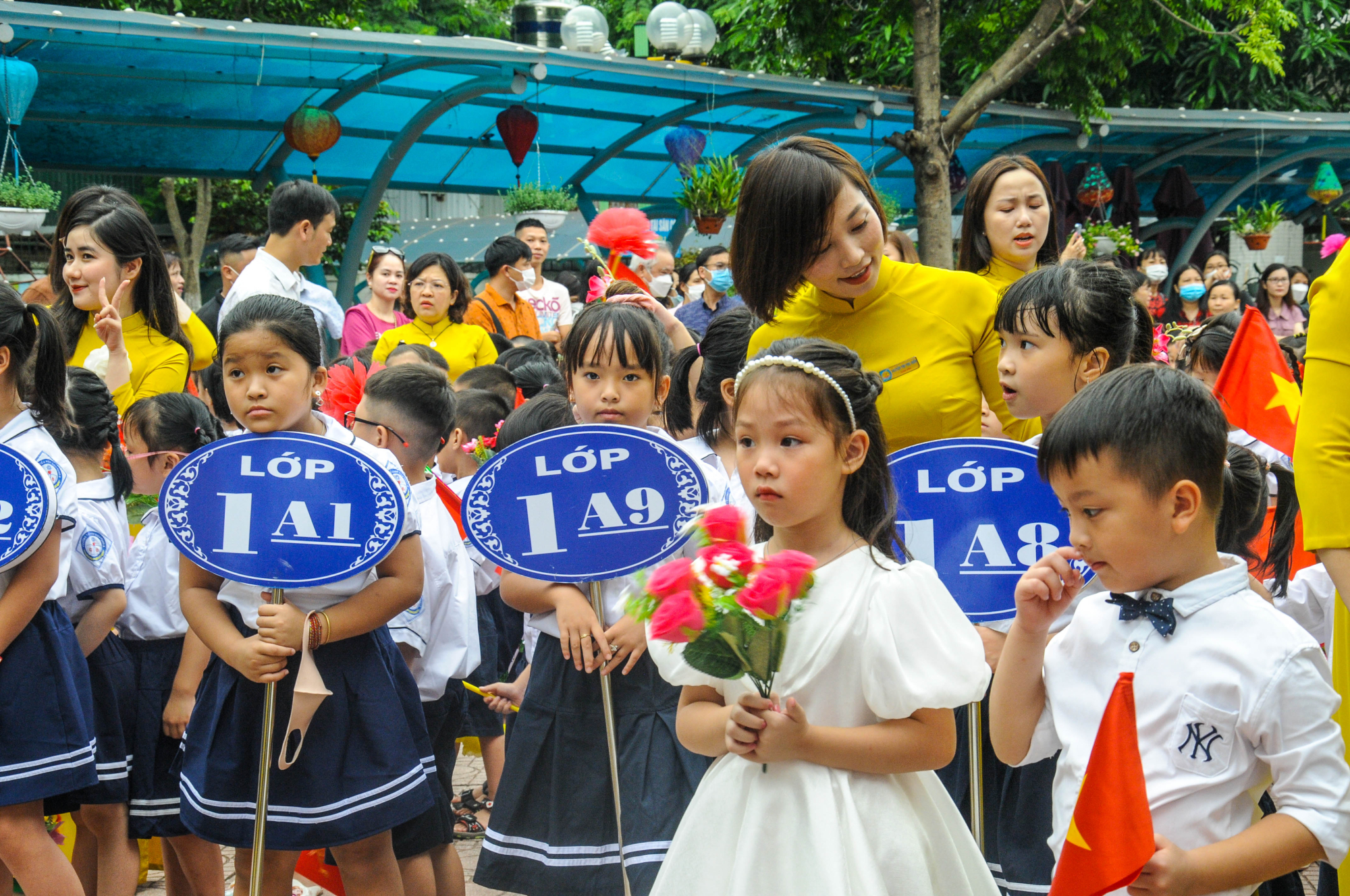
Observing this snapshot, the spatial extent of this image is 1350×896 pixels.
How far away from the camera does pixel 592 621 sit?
2.97 meters

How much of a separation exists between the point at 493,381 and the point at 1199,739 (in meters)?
3.85

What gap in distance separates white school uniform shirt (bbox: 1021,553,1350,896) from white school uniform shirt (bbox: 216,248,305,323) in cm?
428

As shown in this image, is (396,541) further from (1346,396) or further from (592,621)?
(1346,396)

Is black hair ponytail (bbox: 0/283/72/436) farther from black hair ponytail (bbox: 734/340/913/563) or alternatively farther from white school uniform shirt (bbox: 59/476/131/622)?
black hair ponytail (bbox: 734/340/913/563)

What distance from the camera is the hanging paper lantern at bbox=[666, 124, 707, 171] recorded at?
11352mm

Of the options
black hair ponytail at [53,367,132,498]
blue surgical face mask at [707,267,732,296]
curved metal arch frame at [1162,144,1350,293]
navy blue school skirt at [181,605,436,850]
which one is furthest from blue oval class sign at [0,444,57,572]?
curved metal arch frame at [1162,144,1350,293]

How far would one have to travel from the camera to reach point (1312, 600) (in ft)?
9.93

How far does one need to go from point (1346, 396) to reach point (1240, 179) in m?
16.7

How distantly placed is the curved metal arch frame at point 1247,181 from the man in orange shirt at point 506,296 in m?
11.0

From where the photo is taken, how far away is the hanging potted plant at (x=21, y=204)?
7.60 m

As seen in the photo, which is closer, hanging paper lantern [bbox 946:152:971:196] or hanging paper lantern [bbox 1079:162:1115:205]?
hanging paper lantern [bbox 946:152:971:196]

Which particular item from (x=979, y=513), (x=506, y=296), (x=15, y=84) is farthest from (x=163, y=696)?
(x=15, y=84)

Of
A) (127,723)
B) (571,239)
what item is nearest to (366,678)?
Answer: (127,723)

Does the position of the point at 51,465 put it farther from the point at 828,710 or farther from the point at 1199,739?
the point at 1199,739
